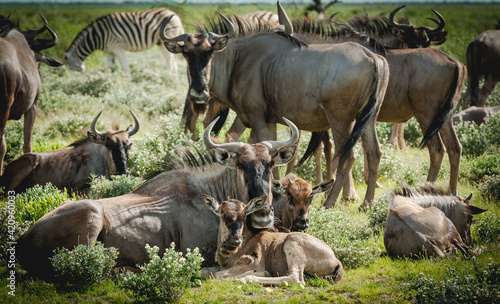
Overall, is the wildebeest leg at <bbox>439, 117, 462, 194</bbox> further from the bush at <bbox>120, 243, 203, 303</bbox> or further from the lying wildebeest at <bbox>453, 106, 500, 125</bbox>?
the bush at <bbox>120, 243, 203, 303</bbox>

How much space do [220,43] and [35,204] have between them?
3.45 metres

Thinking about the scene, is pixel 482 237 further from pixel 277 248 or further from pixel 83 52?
pixel 83 52

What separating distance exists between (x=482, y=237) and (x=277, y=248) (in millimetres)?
2879

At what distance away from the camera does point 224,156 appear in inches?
240

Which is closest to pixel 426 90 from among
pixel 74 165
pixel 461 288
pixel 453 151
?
pixel 453 151

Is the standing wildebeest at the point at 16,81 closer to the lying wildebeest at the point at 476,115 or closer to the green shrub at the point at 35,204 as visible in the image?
the green shrub at the point at 35,204

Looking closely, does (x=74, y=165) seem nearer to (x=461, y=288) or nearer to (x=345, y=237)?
(x=345, y=237)

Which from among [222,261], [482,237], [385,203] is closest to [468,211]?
[482,237]

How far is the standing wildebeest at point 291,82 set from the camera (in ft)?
25.5

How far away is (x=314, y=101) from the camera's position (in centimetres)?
798

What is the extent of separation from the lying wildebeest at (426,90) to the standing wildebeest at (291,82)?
2.62ft

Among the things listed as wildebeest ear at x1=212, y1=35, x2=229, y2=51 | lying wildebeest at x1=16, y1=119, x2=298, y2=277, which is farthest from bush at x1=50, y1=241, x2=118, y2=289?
wildebeest ear at x1=212, y1=35, x2=229, y2=51

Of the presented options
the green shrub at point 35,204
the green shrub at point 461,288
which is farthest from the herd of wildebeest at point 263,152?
the green shrub at point 35,204

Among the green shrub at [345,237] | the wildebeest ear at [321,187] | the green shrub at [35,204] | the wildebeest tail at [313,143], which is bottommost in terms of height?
→ the green shrub at [345,237]
